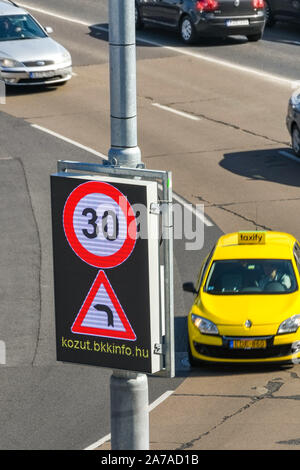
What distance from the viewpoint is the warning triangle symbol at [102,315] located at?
21.1 ft

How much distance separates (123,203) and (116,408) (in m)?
Result: 1.28

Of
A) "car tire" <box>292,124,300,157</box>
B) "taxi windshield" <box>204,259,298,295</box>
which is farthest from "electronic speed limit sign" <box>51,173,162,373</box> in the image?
"car tire" <box>292,124,300,157</box>

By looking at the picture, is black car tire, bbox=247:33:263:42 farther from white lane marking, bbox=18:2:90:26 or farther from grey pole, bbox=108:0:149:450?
grey pole, bbox=108:0:149:450

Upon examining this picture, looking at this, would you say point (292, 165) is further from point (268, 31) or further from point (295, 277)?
point (268, 31)

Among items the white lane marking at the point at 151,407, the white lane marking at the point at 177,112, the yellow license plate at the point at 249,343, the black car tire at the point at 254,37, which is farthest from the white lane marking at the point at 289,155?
the white lane marking at the point at 151,407

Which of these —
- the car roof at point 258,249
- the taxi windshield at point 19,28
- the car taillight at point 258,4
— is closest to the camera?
the car roof at point 258,249

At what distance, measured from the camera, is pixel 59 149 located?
Answer: 23.9m

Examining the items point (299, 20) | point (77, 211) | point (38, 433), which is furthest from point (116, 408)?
point (299, 20)

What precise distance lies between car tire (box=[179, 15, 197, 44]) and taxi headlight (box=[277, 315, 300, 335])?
62.5 feet

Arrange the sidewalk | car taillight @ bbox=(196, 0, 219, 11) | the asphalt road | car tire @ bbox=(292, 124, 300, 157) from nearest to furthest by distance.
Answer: the sidewalk, the asphalt road, car tire @ bbox=(292, 124, 300, 157), car taillight @ bbox=(196, 0, 219, 11)

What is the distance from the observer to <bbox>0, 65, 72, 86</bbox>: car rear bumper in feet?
88.6

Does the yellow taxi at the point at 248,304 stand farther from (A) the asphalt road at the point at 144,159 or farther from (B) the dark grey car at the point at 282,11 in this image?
(B) the dark grey car at the point at 282,11

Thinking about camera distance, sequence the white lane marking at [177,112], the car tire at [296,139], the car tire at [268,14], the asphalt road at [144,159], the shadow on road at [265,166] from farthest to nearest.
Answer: the car tire at [268,14] → the white lane marking at [177,112] → the car tire at [296,139] → the shadow on road at [265,166] → the asphalt road at [144,159]

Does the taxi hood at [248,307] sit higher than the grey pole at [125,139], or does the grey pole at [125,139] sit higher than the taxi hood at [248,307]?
the grey pole at [125,139]
